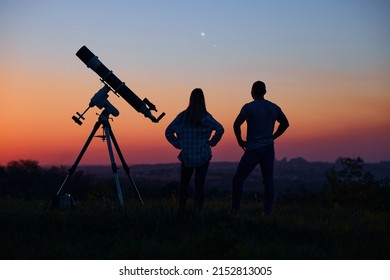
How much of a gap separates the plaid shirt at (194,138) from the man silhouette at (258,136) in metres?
0.48

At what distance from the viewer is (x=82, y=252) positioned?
7355mm

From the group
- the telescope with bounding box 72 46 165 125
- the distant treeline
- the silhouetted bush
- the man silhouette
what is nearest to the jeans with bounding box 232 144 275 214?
the man silhouette

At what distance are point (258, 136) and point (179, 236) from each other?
2.76 metres

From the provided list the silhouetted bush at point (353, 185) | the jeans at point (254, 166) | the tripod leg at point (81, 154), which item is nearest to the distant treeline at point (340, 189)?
the silhouetted bush at point (353, 185)

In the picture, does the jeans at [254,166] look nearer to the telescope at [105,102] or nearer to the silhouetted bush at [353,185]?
the telescope at [105,102]

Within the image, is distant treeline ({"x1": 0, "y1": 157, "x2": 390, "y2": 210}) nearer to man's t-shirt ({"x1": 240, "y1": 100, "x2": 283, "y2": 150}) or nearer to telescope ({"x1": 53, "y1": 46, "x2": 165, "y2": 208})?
telescope ({"x1": 53, "y1": 46, "x2": 165, "y2": 208})

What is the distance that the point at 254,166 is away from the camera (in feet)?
33.6

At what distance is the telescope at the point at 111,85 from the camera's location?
11.1 meters

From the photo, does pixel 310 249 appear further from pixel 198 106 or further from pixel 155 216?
pixel 198 106

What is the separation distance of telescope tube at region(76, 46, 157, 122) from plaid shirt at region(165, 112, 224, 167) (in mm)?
1383

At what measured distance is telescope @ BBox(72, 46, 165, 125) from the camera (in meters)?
11.1

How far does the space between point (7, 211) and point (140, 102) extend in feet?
10.9

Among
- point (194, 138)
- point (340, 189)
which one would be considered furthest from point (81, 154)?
point (340, 189)
